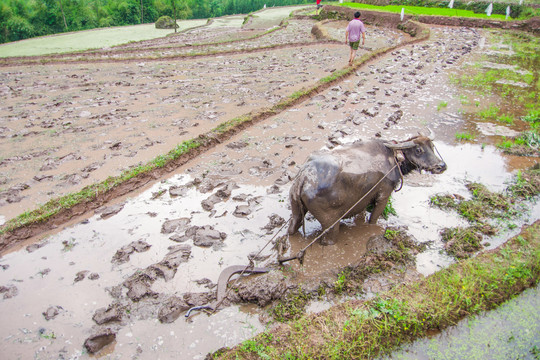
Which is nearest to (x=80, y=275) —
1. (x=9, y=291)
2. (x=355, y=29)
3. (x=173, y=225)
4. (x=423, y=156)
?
(x=9, y=291)

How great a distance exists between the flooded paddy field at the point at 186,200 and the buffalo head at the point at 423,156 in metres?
0.70

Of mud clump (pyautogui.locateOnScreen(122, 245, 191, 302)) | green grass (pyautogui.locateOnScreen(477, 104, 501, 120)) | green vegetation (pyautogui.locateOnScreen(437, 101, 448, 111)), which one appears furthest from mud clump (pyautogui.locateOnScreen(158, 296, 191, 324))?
green grass (pyautogui.locateOnScreen(477, 104, 501, 120))

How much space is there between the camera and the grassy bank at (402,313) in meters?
2.83

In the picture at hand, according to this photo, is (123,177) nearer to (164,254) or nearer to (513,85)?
(164,254)

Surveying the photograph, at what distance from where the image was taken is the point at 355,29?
10.5 m

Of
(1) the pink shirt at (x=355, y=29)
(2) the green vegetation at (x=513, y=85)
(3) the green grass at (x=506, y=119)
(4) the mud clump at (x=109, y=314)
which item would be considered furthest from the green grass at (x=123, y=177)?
(2) the green vegetation at (x=513, y=85)

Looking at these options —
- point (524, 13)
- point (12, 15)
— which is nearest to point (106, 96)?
point (524, 13)

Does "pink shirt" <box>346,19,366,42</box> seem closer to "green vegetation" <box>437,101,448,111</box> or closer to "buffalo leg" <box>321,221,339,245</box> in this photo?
"green vegetation" <box>437,101,448,111</box>

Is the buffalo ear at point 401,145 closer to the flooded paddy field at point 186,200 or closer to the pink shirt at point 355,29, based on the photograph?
the flooded paddy field at point 186,200

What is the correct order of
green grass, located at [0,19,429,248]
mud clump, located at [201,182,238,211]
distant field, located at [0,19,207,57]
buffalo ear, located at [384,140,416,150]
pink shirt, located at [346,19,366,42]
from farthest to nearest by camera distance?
distant field, located at [0,19,207,57], pink shirt, located at [346,19,366,42], mud clump, located at [201,182,238,211], green grass, located at [0,19,429,248], buffalo ear, located at [384,140,416,150]

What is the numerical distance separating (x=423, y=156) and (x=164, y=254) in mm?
3393

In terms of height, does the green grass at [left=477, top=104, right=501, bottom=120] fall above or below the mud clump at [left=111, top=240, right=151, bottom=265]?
above

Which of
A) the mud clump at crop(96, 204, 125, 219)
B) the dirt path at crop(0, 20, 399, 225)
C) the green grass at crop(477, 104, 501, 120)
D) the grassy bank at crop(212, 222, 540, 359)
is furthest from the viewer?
the green grass at crop(477, 104, 501, 120)

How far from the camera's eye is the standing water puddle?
302cm
